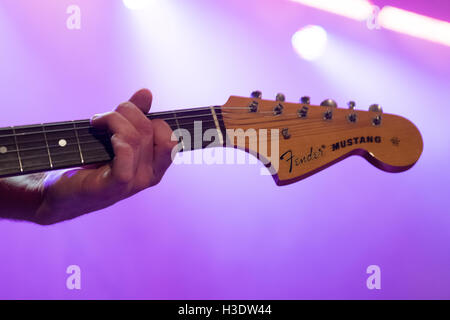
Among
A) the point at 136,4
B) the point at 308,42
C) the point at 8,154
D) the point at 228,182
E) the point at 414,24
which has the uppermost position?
the point at 136,4

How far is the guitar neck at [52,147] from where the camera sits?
3.39 feet

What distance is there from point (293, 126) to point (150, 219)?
144 cm

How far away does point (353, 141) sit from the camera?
4.17 ft

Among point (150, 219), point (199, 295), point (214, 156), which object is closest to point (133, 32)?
point (214, 156)

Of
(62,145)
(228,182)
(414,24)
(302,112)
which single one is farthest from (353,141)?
(414,24)

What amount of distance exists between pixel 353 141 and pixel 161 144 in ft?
1.86

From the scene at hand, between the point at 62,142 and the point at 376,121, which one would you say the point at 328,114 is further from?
the point at 62,142

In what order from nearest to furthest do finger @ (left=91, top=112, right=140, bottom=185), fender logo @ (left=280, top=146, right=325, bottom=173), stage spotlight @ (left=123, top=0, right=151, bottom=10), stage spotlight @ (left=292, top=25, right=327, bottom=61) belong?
finger @ (left=91, top=112, right=140, bottom=185) → fender logo @ (left=280, top=146, right=325, bottom=173) → stage spotlight @ (left=123, top=0, right=151, bottom=10) → stage spotlight @ (left=292, top=25, right=327, bottom=61)

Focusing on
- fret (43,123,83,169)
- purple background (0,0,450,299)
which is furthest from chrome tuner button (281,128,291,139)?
purple background (0,0,450,299)

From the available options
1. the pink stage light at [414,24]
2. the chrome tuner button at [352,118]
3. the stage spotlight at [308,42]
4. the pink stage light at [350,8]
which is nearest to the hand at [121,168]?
the chrome tuner button at [352,118]

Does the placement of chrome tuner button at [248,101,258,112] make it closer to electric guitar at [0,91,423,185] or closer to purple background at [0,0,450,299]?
electric guitar at [0,91,423,185]

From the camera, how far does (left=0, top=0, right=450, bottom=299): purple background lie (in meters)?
2.38

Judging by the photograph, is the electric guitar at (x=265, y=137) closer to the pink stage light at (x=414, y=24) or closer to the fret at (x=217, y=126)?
the fret at (x=217, y=126)

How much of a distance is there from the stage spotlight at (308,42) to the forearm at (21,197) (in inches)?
73.3
